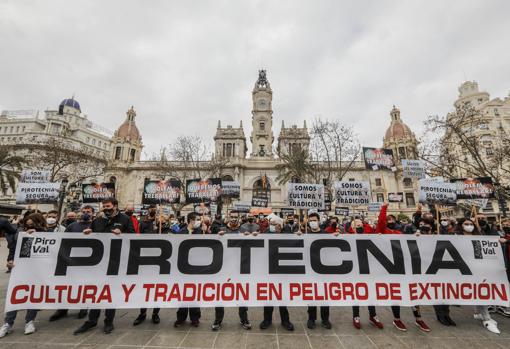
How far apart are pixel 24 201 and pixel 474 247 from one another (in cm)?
1462

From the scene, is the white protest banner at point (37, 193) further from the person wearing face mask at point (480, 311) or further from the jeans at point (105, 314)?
the person wearing face mask at point (480, 311)

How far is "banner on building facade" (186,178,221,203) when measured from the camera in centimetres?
1301

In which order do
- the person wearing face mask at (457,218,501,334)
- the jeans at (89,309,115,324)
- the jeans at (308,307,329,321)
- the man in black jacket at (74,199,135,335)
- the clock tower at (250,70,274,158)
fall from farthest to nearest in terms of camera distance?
the clock tower at (250,70,274,158) → the man in black jacket at (74,199,135,335) → the jeans at (308,307,329,321) → the person wearing face mask at (457,218,501,334) → the jeans at (89,309,115,324)

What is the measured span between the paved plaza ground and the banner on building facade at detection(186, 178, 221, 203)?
8.51 metres

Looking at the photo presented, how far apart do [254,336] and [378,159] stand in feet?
34.2

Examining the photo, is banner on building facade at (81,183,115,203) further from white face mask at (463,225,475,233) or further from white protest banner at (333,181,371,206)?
white face mask at (463,225,475,233)

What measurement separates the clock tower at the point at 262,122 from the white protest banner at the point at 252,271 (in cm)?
4190

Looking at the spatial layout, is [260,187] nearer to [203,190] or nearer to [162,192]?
[203,190]

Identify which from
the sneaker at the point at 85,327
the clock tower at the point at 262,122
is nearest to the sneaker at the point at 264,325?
the sneaker at the point at 85,327

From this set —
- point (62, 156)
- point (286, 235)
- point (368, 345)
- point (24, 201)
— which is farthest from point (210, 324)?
point (62, 156)

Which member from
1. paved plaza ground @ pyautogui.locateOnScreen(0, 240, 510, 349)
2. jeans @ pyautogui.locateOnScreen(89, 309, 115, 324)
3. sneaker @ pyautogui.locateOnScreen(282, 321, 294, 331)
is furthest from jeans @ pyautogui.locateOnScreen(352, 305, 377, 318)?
jeans @ pyautogui.locateOnScreen(89, 309, 115, 324)

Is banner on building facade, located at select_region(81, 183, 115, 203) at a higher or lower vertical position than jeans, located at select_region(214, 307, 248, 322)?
higher

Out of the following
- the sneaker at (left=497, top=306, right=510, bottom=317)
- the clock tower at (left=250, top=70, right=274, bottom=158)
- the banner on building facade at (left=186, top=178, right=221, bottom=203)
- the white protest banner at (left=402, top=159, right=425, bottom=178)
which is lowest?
the sneaker at (left=497, top=306, right=510, bottom=317)

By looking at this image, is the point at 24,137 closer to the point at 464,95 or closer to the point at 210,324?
the point at 210,324
